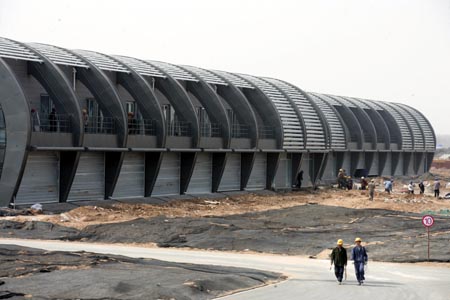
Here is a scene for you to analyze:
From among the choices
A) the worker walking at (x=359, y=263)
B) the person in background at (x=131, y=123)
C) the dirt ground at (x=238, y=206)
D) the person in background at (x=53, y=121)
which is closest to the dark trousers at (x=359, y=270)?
the worker walking at (x=359, y=263)

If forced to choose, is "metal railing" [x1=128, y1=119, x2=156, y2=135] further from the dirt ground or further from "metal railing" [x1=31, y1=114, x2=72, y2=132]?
"metal railing" [x1=31, y1=114, x2=72, y2=132]

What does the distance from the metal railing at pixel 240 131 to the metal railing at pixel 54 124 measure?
1625 cm

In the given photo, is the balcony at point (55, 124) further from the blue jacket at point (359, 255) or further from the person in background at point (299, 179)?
the person in background at point (299, 179)

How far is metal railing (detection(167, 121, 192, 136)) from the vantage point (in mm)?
51125

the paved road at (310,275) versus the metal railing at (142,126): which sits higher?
the metal railing at (142,126)

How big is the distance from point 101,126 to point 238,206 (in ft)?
29.8

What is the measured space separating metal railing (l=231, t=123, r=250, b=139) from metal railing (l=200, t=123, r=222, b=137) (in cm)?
231

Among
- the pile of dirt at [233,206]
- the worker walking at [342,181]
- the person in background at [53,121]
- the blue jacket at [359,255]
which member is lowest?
the pile of dirt at [233,206]

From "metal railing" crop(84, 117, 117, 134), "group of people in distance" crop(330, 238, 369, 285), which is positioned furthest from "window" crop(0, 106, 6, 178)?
"group of people in distance" crop(330, 238, 369, 285)

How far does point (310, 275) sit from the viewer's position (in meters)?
25.4

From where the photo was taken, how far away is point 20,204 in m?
40.0

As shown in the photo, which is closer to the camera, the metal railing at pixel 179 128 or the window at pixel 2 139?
the window at pixel 2 139

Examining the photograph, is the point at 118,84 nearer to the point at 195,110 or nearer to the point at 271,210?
the point at 195,110

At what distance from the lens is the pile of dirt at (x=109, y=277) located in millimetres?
19141
